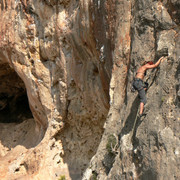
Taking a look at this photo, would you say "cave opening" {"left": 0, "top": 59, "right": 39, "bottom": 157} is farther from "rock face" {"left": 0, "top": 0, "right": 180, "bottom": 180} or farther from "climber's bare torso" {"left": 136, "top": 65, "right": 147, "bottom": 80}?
"climber's bare torso" {"left": 136, "top": 65, "right": 147, "bottom": 80}

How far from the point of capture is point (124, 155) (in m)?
4.92

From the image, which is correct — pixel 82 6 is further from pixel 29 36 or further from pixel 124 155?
pixel 124 155

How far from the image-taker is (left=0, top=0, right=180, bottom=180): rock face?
449 cm

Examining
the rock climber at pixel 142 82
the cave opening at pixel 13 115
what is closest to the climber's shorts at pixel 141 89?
the rock climber at pixel 142 82

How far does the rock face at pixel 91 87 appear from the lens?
14.7ft

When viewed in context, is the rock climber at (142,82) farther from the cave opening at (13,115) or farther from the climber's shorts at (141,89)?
the cave opening at (13,115)

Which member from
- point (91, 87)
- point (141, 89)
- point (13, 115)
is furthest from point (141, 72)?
point (13, 115)

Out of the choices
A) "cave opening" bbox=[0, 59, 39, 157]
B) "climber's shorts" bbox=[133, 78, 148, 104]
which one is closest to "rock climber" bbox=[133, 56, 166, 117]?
"climber's shorts" bbox=[133, 78, 148, 104]

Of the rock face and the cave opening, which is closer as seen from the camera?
the rock face

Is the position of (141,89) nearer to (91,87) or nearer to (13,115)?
(91,87)

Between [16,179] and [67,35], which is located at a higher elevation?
[67,35]

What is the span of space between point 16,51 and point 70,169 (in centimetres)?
369

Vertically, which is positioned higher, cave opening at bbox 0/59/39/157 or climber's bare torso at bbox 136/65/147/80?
climber's bare torso at bbox 136/65/147/80

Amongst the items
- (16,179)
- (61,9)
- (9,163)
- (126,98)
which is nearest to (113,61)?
(126,98)
